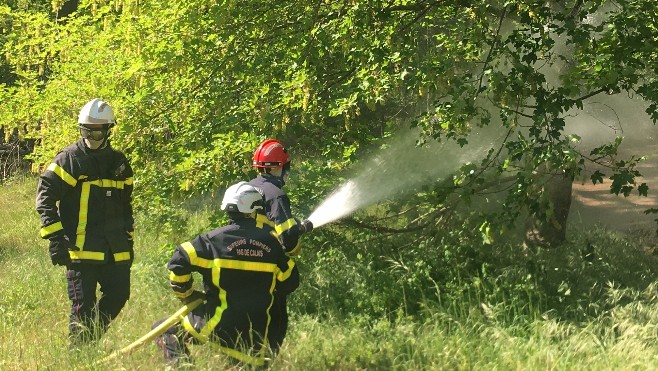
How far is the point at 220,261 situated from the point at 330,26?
3.97 m

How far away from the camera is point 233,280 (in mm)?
4949

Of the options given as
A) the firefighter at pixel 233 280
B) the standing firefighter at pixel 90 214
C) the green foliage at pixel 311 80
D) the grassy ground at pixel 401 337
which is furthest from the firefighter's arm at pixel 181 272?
the green foliage at pixel 311 80

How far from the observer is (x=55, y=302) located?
884 cm

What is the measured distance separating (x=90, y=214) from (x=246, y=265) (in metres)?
1.88

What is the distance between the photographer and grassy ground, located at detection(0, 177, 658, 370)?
5.48 meters

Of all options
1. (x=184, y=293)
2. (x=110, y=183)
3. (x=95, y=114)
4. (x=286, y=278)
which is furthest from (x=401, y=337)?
(x=95, y=114)

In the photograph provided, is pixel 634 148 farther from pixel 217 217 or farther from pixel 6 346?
pixel 6 346

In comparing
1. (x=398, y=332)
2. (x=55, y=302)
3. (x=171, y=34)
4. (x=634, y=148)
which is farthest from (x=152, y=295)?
(x=634, y=148)

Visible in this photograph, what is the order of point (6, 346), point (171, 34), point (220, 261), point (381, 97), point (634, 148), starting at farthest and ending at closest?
point (634, 148) → point (171, 34) → point (381, 97) → point (6, 346) → point (220, 261)

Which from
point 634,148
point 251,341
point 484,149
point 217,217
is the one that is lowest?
point 634,148

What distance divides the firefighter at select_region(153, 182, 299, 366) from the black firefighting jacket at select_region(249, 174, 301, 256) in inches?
28.2

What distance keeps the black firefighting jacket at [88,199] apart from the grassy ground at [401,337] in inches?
23.3

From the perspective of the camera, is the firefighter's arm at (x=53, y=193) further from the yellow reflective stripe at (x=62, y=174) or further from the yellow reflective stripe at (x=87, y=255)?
the yellow reflective stripe at (x=87, y=255)

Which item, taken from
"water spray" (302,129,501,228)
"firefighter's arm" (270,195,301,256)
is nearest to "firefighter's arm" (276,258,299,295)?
"firefighter's arm" (270,195,301,256)
